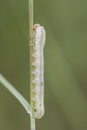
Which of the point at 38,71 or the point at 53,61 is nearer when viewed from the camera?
the point at 38,71

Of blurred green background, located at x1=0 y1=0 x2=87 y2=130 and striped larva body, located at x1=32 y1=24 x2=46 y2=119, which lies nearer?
striped larva body, located at x1=32 y1=24 x2=46 y2=119

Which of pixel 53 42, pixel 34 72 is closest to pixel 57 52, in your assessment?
pixel 53 42

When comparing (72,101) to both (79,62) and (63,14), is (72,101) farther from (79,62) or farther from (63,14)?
(63,14)

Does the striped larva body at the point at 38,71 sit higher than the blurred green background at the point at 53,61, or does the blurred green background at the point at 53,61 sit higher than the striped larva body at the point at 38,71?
the striped larva body at the point at 38,71

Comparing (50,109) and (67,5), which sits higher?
(67,5)

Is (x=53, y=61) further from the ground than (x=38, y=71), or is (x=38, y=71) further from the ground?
(x=38, y=71)

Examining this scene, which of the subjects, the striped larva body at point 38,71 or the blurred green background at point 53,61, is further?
the blurred green background at point 53,61

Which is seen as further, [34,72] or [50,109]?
[50,109]

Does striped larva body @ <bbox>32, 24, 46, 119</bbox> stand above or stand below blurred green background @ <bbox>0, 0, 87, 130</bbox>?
above
